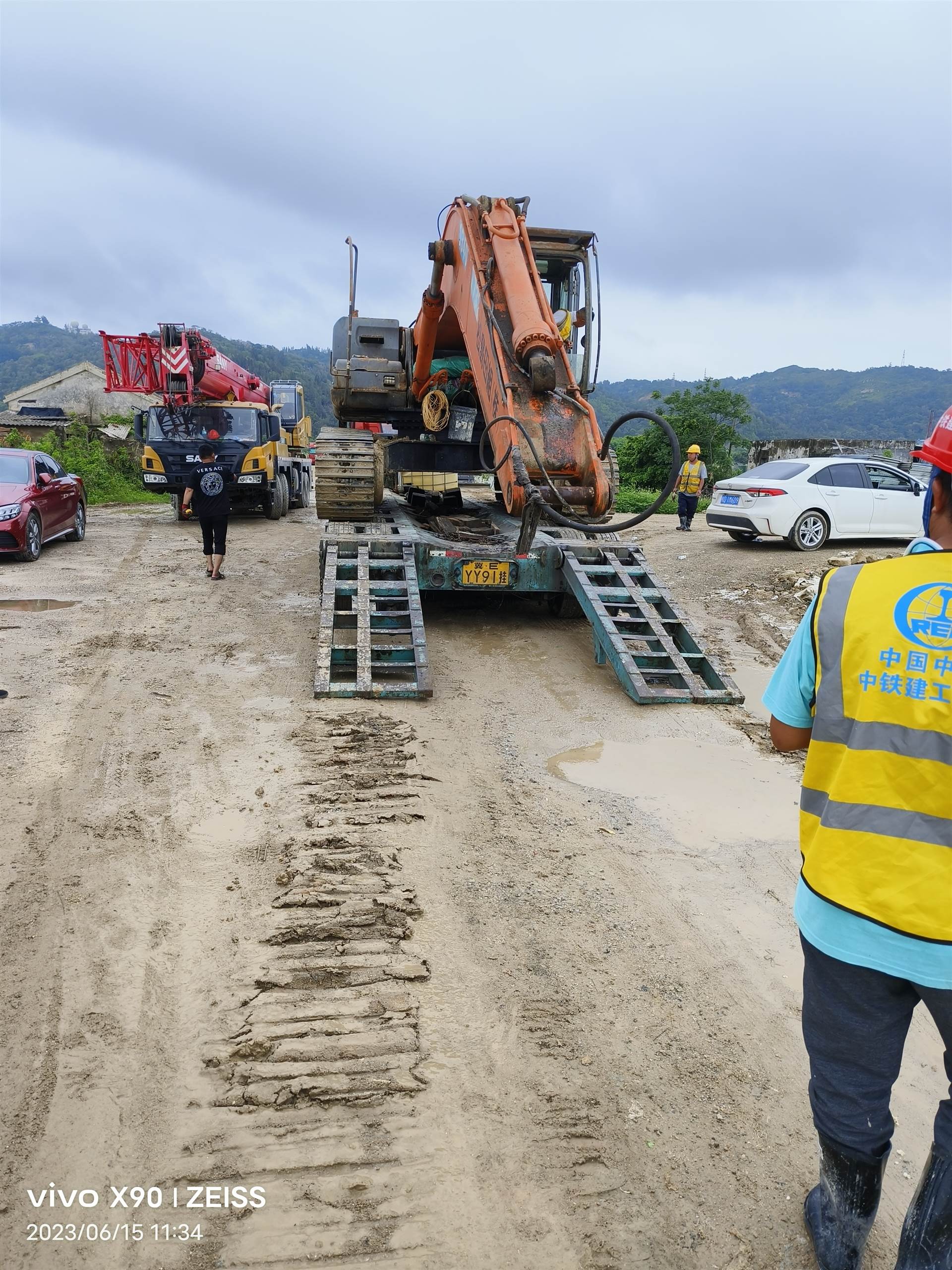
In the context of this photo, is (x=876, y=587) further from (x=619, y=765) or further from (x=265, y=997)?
(x=619, y=765)

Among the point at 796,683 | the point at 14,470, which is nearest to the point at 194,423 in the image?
the point at 14,470

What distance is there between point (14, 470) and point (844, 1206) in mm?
12527

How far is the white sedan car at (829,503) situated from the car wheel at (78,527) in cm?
1009

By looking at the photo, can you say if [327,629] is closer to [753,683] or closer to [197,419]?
[753,683]

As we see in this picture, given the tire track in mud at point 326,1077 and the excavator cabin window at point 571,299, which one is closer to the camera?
the tire track in mud at point 326,1077

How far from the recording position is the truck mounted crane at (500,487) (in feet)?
22.5

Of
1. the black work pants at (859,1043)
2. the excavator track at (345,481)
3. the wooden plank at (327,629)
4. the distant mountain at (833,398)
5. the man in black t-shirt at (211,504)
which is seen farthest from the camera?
the distant mountain at (833,398)

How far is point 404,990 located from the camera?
128 inches

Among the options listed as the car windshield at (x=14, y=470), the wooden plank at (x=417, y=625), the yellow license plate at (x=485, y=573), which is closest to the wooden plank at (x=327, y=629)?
the wooden plank at (x=417, y=625)

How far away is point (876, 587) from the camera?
1.91 meters

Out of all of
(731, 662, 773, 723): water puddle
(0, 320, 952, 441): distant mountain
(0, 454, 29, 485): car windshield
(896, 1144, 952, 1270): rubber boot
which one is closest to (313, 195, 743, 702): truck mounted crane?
(731, 662, 773, 723): water puddle

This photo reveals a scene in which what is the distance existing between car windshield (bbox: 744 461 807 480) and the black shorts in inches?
307

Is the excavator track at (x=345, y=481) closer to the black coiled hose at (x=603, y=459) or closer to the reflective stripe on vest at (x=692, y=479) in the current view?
the black coiled hose at (x=603, y=459)

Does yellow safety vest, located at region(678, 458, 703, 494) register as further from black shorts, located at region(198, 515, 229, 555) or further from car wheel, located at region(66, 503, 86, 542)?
car wheel, located at region(66, 503, 86, 542)
